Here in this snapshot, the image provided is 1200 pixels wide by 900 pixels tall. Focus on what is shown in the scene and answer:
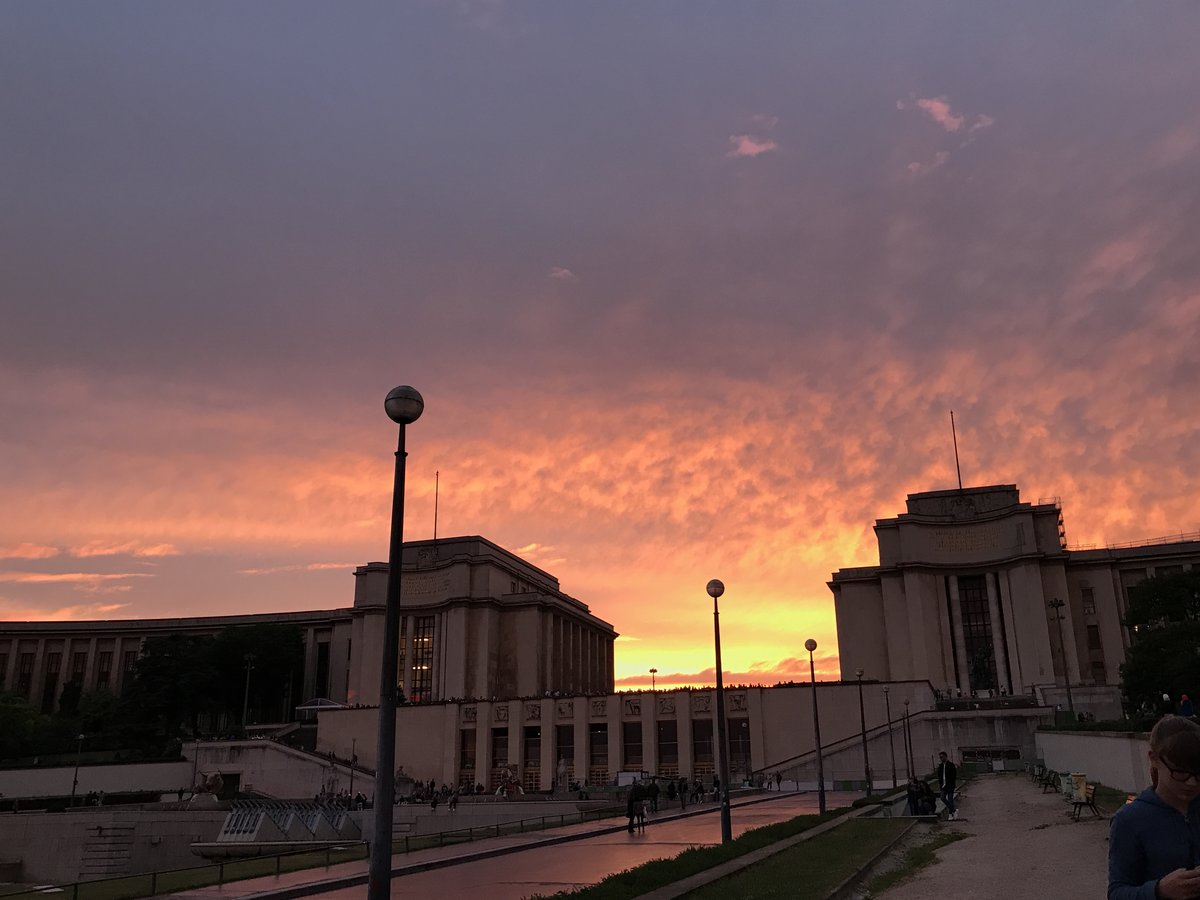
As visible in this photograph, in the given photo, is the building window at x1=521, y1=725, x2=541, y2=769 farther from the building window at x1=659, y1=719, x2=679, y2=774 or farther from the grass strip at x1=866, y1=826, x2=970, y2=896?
the grass strip at x1=866, y1=826, x2=970, y2=896

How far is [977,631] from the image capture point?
97062mm

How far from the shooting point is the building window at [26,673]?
124 metres

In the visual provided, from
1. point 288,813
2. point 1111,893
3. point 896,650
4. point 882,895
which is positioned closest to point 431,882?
point 882,895

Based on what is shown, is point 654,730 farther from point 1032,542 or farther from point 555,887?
point 555,887

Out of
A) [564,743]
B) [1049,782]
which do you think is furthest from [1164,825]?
[564,743]

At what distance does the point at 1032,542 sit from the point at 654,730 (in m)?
43.9

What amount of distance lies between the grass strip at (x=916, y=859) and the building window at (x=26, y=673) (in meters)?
131

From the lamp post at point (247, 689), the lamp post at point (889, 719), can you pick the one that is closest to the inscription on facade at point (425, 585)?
the lamp post at point (247, 689)

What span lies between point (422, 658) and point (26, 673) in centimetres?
5714

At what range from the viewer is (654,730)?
79250mm

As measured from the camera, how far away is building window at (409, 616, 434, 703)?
354ft

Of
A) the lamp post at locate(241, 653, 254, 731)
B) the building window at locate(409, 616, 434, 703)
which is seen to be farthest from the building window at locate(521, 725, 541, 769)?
the lamp post at locate(241, 653, 254, 731)

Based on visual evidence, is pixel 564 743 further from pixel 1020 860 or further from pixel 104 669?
pixel 104 669

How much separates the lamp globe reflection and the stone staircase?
53275mm
